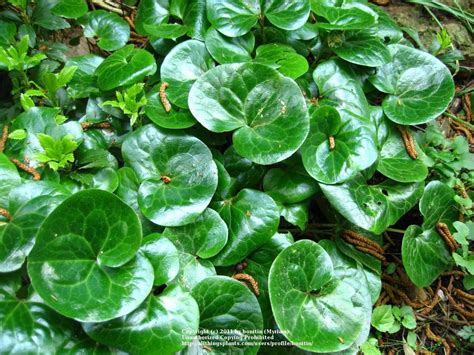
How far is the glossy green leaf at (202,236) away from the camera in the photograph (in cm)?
137

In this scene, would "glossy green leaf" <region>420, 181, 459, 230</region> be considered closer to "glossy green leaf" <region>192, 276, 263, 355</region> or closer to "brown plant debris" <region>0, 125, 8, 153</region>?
"glossy green leaf" <region>192, 276, 263, 355</region>

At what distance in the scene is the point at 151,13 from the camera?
1817mm

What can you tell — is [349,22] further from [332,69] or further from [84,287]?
[84,287]

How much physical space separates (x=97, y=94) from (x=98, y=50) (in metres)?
0.45

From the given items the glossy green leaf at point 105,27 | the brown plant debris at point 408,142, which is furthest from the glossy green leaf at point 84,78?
the brown plant debris at point 408,142

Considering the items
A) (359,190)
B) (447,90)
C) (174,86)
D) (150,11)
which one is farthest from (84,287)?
(447,90)

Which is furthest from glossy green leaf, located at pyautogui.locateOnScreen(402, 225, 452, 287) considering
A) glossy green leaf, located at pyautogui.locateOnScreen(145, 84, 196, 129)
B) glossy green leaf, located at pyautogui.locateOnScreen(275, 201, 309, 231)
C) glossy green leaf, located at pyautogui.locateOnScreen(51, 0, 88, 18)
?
glossy green leaf, located at pyautogui.locateOnScreen(51, 0, 88, 18)

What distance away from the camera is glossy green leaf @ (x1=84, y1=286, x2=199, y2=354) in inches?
42.8

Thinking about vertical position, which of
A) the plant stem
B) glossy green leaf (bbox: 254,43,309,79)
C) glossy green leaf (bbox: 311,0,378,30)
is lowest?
the plant stem

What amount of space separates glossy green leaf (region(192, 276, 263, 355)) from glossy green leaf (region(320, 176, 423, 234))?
0.46m

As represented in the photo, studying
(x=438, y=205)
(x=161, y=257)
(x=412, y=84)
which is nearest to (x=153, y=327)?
(x=161, y=257)

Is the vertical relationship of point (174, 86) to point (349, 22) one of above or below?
below

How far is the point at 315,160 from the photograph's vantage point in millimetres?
1487

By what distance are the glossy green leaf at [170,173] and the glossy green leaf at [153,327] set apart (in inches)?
10.6
